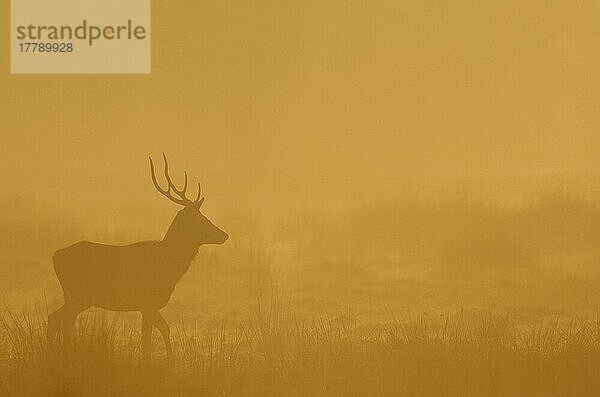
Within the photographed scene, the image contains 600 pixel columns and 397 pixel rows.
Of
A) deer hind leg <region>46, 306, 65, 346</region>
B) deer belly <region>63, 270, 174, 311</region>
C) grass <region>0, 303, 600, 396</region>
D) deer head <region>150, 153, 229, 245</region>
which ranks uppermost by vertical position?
deer head <region>150, 153, 229, 245</region>

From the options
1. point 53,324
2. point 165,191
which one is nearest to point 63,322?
Result: point 53,324

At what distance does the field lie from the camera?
11.1 feet

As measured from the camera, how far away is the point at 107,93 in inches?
133

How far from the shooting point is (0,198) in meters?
3.35

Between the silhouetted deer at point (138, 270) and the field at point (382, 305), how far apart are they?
0.04 m

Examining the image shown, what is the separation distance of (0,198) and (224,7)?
999mm

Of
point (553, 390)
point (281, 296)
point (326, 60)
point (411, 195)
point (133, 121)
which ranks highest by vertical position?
point (326, 60)

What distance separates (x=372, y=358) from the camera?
3400 millimetres

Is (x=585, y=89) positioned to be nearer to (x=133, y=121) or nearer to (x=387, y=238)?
(x=387, y=238)

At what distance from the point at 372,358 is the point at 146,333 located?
2.55 feet

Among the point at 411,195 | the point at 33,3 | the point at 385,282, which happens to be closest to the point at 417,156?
the point at 411,195

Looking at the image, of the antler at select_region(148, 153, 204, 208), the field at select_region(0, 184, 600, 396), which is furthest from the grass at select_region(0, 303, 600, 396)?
the antler at select_region(148, 153, 204, 208)

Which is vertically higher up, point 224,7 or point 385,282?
point 224,7

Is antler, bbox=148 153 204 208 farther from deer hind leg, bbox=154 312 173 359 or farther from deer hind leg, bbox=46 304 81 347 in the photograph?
deer hind leg, bbox=46 304 81 347
